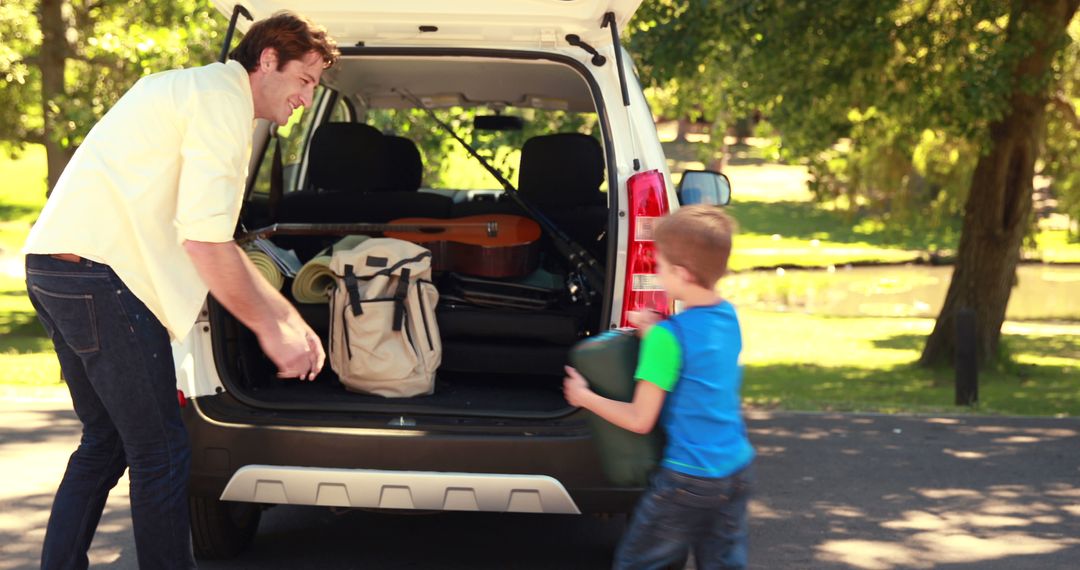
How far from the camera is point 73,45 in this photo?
16828mm

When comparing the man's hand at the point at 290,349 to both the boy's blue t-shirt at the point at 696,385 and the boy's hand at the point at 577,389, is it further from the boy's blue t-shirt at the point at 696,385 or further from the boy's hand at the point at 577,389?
the boy's blue t-shirt at the point at 696,385

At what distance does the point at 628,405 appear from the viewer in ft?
11.5

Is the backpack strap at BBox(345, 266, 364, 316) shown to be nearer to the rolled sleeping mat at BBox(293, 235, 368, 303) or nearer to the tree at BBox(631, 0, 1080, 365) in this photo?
the rolled sleeping mat at BBox(293, 235, 368, 303)

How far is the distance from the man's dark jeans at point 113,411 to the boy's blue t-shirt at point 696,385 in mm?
1327

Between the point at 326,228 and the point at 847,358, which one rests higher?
the point at 326,228

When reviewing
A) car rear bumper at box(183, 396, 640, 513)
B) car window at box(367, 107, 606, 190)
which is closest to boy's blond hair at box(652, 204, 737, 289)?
car rear bumper at box(183, 396, 640, 513)

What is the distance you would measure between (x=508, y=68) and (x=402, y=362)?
6.78 feet

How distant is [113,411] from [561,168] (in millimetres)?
2723

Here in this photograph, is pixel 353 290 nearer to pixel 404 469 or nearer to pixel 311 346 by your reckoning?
pixel 404 469

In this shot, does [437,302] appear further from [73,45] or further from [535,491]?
[73,45]

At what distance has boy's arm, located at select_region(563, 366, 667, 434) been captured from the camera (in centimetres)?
345

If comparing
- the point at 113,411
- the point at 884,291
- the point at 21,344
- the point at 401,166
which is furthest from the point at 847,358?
the point at 113,411

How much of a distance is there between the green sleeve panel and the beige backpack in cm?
186

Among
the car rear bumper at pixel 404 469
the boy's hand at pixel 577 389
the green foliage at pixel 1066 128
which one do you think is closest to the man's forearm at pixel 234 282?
the boy's hand at pixel 577 389
